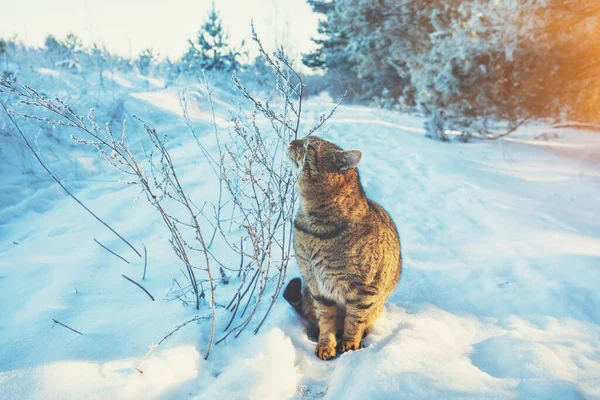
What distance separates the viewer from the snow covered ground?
64.0 inches

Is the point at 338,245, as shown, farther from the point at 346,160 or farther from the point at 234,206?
the point at 234,206

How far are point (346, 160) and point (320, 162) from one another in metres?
0.16

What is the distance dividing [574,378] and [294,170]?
72.0 inches

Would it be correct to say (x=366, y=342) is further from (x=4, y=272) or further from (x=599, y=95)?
(x=599, y=95)

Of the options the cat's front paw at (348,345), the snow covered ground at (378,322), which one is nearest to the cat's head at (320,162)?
the snow covered ground at (378,322)

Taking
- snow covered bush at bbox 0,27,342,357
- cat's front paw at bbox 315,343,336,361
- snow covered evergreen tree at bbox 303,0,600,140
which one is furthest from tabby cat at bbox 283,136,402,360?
snow covered evergreen tree at bbox 303,0,600,140

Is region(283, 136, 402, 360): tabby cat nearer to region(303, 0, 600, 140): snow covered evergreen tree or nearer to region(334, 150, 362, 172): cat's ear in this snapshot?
region(334, 150, 362, 172): cat's ear

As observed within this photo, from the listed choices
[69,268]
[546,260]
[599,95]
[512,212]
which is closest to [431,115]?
[599,95]

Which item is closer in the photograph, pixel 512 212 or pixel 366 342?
pixel 366 342

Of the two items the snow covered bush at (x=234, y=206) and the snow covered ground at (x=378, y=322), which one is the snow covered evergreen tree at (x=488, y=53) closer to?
the snow covered ground at (x=378, y=322)

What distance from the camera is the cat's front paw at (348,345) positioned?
2.10m

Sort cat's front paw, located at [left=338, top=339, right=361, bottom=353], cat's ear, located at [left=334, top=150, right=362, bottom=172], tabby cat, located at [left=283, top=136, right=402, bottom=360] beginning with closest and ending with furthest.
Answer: cat's ear, located at [left=334, top=150, right=362, bottom=172], tabby cat, located at [left=283, top=136, right=402, bottom=360], cat's front paw, located at [left=338, top=339, right=361, bottom=353]

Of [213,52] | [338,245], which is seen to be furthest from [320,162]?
[213,52]

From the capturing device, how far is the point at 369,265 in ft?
6.62
